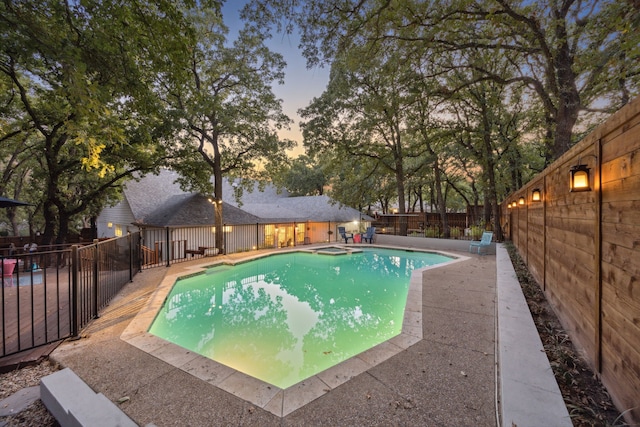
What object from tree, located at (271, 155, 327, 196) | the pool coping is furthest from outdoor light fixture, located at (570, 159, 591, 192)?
tree, located at (271, 155, 327, 196)

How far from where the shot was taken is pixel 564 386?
214 cm

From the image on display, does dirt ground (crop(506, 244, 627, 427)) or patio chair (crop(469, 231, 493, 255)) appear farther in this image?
patio chair (crop(469, 231, 493, 255))

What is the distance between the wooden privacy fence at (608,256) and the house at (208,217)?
1085cm

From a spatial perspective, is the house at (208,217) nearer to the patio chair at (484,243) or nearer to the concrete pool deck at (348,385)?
the patio chair at (484,243)

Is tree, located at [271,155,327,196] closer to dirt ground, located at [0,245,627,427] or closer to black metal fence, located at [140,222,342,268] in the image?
black metal fence, located at [140,222,342,268]

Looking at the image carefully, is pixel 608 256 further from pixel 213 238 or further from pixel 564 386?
pixel 213 238

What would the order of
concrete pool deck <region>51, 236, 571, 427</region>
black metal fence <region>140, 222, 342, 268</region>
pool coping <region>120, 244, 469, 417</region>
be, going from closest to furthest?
concrete pool deck <region>51, 236, 571, 427</region>
pool coping <region>120, 244, 469, 417</region>
black metal fence <region>140, 222, 342, 268</region>

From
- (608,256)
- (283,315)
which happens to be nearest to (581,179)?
(608,256)

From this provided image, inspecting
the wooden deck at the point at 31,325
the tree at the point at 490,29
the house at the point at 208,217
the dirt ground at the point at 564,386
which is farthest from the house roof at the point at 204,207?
the dirt ground at the point at 564,386

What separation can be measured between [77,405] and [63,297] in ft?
13.8

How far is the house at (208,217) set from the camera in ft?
46.0

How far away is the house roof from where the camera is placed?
14527mm

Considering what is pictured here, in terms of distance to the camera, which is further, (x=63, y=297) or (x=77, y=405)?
(x=63, y=297)

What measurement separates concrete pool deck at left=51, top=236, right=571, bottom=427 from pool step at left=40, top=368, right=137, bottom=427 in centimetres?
19
